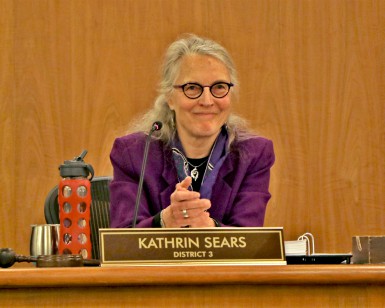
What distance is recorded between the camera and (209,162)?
2375 mm

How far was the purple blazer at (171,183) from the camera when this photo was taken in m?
2.30

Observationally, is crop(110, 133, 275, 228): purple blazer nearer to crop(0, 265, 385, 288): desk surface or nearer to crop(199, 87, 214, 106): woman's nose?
crop(199, 87, 214, 106): woman's nose

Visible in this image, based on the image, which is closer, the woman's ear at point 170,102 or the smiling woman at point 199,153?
the smiling woman at point 199,153

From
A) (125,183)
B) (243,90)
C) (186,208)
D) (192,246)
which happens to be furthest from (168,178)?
(243,90)

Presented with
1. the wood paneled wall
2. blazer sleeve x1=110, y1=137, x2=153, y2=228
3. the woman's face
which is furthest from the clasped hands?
the wood paneled wall

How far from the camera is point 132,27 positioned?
3.85 meters

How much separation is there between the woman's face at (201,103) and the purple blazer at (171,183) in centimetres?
9

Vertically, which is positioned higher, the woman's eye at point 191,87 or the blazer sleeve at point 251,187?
the woman's eye at point 191,87

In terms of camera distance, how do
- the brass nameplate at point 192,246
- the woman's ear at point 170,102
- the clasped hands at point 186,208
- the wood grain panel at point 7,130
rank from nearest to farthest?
the brass nameplate at point 192,246, the clasped hands at point 186,208, the woman's ear at point 170,102, the wood grain panel at point 7,130

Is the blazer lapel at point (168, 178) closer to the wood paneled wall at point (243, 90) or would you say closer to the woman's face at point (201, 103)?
the woman's face at point (201, 103)

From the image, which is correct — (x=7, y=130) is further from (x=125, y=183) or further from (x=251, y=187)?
(x=251, y=187)

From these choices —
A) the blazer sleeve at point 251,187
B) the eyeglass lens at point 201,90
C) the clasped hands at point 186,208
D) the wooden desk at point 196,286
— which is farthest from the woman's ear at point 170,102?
the wooden desk at point 196,286

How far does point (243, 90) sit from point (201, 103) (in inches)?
61.2

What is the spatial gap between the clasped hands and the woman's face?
473mm
